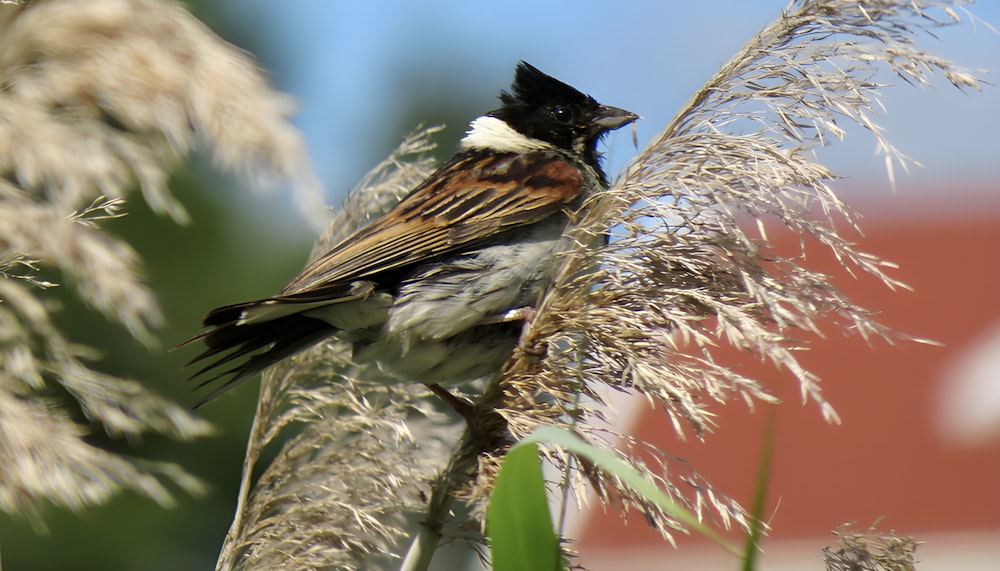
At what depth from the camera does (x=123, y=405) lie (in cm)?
159

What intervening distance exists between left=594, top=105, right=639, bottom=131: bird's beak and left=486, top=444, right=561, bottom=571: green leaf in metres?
1.80

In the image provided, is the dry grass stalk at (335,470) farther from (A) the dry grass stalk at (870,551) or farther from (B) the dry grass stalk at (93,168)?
(A) the dry grass stalk at (870,551)

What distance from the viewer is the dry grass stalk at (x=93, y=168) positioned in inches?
54.9

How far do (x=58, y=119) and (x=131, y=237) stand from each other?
12.7 meters

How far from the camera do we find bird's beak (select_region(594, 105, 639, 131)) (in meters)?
2.83

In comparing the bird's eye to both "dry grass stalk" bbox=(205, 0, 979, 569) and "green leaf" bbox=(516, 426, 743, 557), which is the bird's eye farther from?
"green leaf" bbox=(516, 426, 743, 557)

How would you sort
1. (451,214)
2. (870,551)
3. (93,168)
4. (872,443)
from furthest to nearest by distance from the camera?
(872,443), (451,214), (93,168), (870,551)

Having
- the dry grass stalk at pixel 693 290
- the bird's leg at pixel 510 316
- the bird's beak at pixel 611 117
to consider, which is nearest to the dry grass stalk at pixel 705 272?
the dry grass stalk at pixel 693 290

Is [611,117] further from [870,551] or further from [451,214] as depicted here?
[870,551]

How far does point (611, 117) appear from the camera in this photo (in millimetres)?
2861

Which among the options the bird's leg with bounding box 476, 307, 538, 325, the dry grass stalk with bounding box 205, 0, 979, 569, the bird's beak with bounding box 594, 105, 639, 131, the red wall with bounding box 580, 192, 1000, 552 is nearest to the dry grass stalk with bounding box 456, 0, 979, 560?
the dry grass stalk with bounding box 205, 0, 979, 569

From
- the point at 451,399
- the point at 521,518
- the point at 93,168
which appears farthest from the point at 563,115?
the point at 521,518

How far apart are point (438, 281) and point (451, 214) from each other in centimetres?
20

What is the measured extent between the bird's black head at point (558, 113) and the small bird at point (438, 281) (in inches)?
8.6
